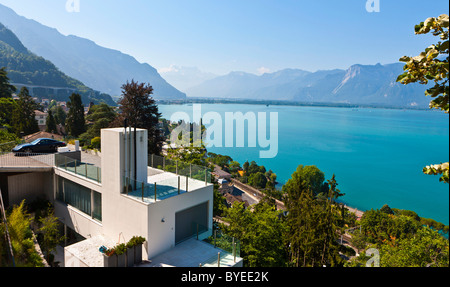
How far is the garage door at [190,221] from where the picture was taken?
10.7 meters

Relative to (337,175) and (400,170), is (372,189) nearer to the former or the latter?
(337,175)

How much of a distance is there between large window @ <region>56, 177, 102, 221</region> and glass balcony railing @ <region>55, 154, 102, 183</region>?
587 millimetres

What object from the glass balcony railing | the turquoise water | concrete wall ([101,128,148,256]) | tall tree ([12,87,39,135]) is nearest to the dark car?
the glass balcony railing

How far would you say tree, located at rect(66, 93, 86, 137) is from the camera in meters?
40.4

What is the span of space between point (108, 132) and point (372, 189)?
91360 millimetres

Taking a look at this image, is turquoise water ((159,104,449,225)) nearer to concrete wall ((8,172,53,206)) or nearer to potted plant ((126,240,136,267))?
concrete wall ((8,172,53,206))

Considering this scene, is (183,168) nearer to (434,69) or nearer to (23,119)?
(434,69)

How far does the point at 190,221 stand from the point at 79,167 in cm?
561

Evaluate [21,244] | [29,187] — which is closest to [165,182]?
[21,244]

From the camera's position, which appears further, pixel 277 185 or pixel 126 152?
pixel 277 185

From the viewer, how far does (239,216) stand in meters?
15.7

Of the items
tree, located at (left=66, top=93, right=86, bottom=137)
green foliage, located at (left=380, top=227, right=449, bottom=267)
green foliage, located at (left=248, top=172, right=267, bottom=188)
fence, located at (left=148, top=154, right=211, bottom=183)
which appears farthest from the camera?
green foliage, located at (left=248, top=172, right=267, bottom=188)

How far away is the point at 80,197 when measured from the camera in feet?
41.9
